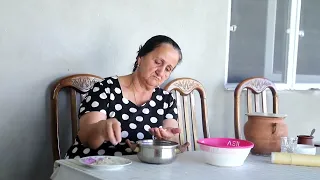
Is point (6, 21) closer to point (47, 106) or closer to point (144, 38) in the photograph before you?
point (47, 106)

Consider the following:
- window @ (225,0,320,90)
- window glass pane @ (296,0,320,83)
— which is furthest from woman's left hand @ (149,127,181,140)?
window glass pane @ (296,0,320,83)

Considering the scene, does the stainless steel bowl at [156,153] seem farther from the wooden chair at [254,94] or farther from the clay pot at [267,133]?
the wooden chair at [254,94]

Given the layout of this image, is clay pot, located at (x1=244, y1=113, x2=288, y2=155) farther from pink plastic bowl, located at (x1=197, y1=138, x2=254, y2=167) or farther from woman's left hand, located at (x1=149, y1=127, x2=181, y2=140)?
woman's left hand, located at (x1=149, y1=127, x2=181, y2=140)

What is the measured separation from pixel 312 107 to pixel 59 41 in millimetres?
1829

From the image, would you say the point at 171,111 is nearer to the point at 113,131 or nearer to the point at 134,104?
the point at 134,104

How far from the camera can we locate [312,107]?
9.82 ft

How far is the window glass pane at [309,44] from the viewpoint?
2.98 metres

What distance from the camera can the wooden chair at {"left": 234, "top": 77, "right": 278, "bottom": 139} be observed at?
246cm

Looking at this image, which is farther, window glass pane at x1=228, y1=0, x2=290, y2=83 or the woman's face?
window glass pane at x1=228, y1=0, x2=290, y2=83

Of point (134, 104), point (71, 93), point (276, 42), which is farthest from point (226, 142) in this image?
point (276, 42)

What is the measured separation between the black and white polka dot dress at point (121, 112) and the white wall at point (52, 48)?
32cm

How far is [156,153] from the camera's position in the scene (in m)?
1.33

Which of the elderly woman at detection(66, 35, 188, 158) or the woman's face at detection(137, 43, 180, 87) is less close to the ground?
the woman's face at detection(137, 43, 180, 87)

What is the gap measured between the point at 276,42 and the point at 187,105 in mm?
910
